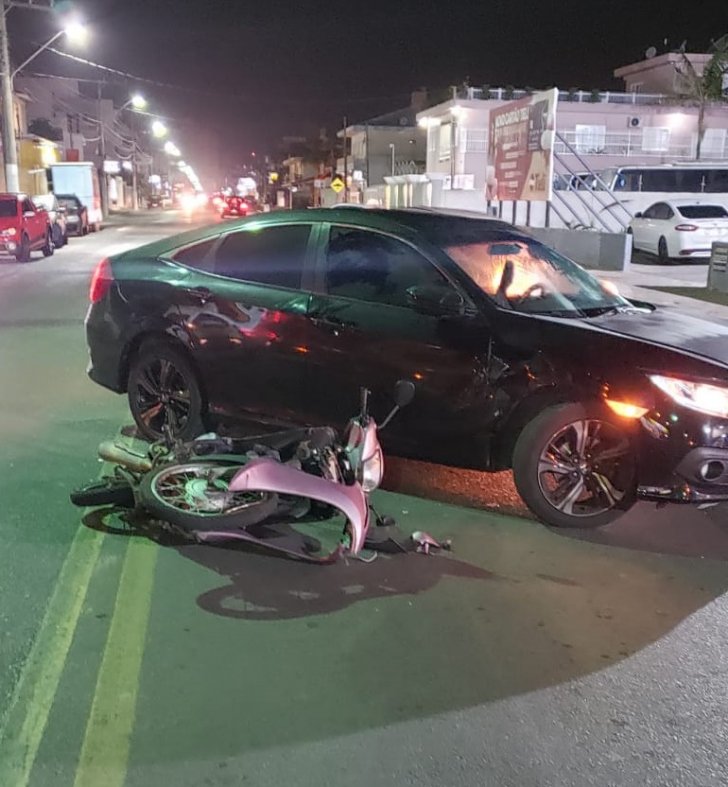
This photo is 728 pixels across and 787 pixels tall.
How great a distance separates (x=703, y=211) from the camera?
22.9 m

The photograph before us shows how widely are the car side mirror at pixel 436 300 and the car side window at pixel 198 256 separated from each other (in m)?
1.66

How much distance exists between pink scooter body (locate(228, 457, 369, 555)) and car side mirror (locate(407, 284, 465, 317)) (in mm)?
1276

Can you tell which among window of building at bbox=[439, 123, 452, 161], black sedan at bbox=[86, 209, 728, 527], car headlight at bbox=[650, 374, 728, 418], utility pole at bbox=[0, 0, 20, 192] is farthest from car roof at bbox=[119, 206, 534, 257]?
window of building at bbox=[439, 123, 452, 161]

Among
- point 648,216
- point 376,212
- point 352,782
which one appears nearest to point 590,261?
point 648,216

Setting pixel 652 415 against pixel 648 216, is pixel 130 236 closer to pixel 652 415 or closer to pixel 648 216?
pixel 648 216

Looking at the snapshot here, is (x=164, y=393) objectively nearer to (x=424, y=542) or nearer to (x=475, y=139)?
(x=424, y=542)

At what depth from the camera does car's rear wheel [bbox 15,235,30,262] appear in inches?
904

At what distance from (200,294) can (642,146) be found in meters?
42.5

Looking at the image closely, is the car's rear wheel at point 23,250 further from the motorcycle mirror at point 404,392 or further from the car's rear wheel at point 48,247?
the motorcycle mirror at point 404,392

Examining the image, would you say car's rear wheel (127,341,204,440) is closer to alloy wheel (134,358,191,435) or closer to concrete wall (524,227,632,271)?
alloy wheel (134,358,191,435)

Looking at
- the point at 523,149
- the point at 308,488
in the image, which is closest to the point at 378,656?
the point at 308,488

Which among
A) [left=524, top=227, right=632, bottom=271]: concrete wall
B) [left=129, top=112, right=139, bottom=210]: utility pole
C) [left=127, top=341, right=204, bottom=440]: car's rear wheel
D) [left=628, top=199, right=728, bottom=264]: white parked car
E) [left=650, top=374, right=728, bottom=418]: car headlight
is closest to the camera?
[left=650, top=374, right=728, bottom=418]: car headlight

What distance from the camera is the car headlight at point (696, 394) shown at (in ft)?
15.1

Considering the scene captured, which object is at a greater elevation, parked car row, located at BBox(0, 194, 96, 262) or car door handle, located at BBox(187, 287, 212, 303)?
car door handle, located at BBox(187, 287, 212, 303)
